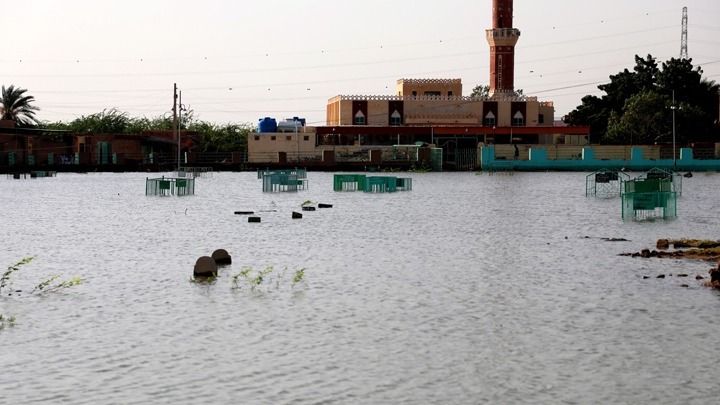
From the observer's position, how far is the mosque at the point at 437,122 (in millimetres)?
107188

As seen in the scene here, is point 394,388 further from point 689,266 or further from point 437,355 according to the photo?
point 689,266

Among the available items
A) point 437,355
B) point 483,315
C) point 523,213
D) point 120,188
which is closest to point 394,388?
point 437,355

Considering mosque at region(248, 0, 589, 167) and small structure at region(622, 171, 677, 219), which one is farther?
mosque at region(248, 0, 589, 167)

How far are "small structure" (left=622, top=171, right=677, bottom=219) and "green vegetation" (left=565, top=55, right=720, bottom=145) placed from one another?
205 ft

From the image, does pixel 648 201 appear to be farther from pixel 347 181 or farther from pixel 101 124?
pixel 101 124

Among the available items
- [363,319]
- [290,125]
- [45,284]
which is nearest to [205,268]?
[45,284]

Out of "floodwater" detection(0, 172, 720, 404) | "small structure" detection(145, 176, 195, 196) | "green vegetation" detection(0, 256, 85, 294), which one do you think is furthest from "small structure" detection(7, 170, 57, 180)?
"green vegetation" detection(0, 256, 85, 294)

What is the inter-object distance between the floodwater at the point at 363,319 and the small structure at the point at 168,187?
78.9 feet

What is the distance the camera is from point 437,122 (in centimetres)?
11200

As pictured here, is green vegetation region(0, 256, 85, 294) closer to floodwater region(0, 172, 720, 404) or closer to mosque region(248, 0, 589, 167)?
floodwater region(0, 172, 720, 404)

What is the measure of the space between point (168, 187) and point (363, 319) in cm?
4286

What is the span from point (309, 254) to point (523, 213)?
59.4ft

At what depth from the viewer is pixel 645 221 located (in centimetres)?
3488

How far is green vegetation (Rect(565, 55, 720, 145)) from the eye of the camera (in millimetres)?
105250
